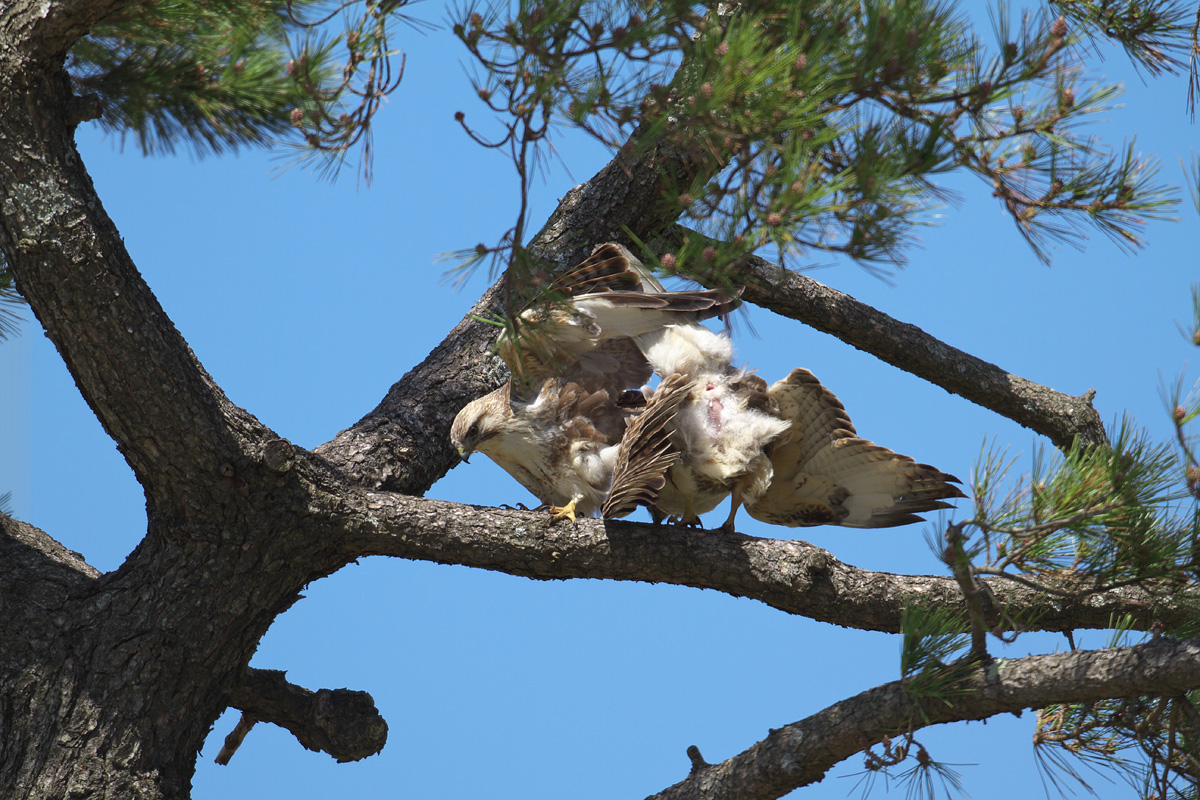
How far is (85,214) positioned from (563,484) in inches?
48.9

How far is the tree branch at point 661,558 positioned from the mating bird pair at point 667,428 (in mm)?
101

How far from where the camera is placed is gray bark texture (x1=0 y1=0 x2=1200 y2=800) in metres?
1.98

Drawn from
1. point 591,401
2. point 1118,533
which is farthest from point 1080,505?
point 591,401

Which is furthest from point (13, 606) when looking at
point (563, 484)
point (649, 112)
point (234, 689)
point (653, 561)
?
point (649, 112)

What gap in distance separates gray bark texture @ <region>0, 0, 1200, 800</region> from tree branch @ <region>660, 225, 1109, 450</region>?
0.83 meters

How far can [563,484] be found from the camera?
2.42 meters

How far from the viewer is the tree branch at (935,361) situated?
3.19 metres

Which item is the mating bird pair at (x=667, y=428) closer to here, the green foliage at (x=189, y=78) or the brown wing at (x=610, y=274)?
the brown wing at (x=610, y=274)

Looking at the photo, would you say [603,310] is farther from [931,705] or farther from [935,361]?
[935,361]

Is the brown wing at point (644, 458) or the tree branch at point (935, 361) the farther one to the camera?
the tree branch at point (935, 361)

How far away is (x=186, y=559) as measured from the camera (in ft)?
7.52

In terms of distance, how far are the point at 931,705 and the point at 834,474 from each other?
2.05 ft

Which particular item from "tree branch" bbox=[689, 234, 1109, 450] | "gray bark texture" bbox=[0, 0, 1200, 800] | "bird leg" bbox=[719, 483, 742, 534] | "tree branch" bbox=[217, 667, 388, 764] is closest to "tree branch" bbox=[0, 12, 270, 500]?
"gray bark texture" bbox=[0, 0, 1200, 800]

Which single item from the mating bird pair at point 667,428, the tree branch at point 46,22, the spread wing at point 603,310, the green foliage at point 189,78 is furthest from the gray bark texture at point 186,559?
the green foliage at point 189,78
